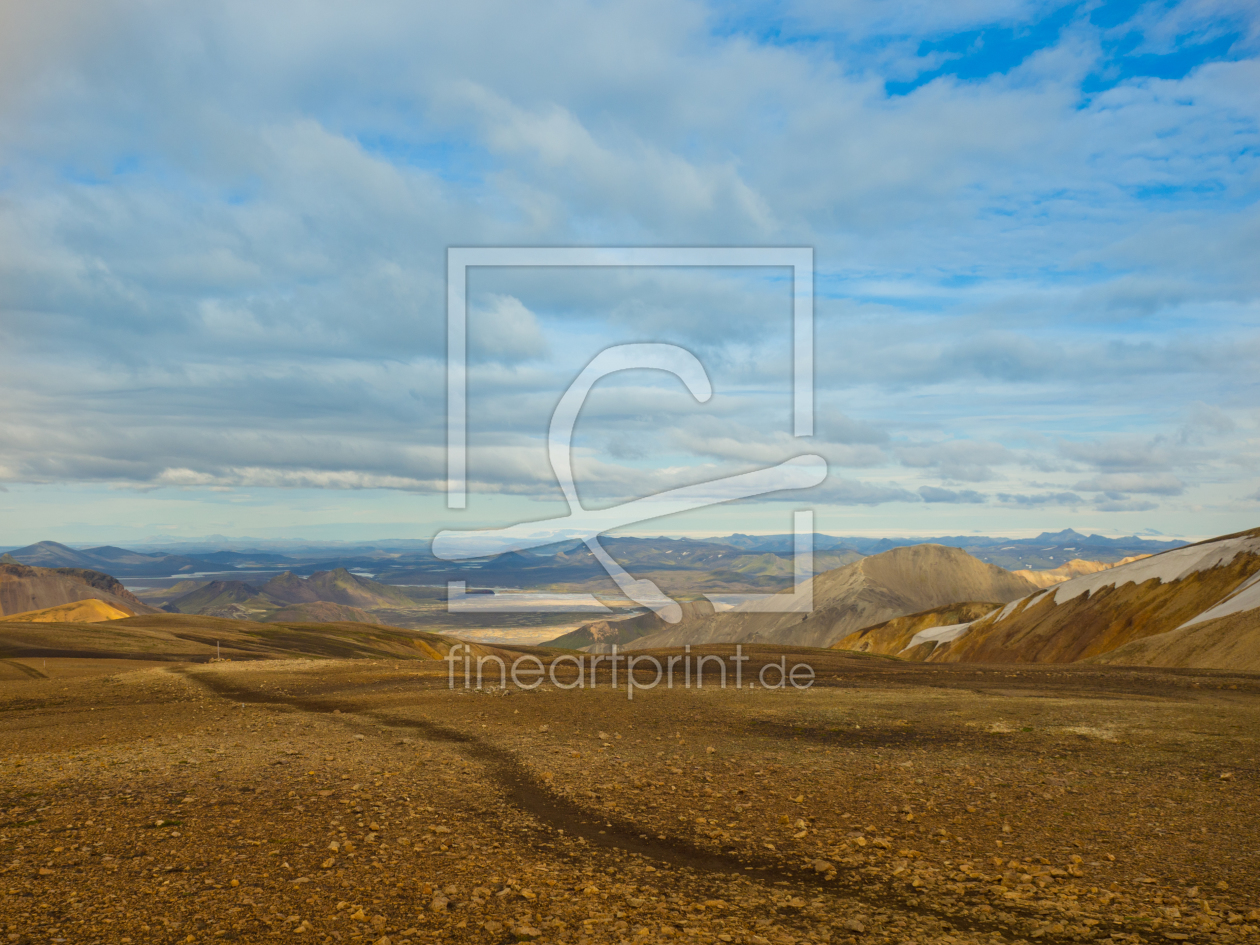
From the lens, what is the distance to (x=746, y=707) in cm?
2269

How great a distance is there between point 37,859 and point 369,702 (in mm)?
14986

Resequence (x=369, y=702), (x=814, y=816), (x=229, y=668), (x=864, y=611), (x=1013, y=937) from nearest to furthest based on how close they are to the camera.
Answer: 1. (x=1013, y=937)
2. (x=814, y=816)
3. (x=369, y=702)
4. (x=229, y=668)
5. (x=864, y=611)

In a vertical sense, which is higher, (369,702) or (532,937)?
(532,937)

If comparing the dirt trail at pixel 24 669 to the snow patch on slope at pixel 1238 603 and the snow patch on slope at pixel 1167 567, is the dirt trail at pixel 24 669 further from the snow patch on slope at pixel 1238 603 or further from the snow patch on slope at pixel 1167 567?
the snow patch on slope at pixel 1167 567

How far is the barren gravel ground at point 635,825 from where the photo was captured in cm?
827

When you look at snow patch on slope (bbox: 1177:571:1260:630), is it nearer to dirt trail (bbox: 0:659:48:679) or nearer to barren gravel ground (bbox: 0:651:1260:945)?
barren gravel ground (bbox: 0:651:1260:945)

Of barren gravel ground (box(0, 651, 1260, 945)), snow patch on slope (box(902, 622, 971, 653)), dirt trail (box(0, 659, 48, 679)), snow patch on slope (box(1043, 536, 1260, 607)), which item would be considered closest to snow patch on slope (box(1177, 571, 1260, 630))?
snow patch on slope (box(1043, 536, 1260, 607))

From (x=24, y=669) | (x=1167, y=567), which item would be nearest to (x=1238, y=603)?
(x=1167, y=567)

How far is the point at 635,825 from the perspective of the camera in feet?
38.2

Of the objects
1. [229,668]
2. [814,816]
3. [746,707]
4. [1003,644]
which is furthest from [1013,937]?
[1003,644]

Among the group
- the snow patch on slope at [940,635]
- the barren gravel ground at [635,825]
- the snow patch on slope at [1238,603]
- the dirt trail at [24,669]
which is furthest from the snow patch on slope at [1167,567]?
the dirt trail at [24,669]

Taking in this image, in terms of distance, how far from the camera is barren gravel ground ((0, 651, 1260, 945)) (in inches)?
325

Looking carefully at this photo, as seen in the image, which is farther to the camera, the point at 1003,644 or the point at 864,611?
the point at 864,611

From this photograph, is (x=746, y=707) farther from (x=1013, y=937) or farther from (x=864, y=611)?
(x=864, y=611)
